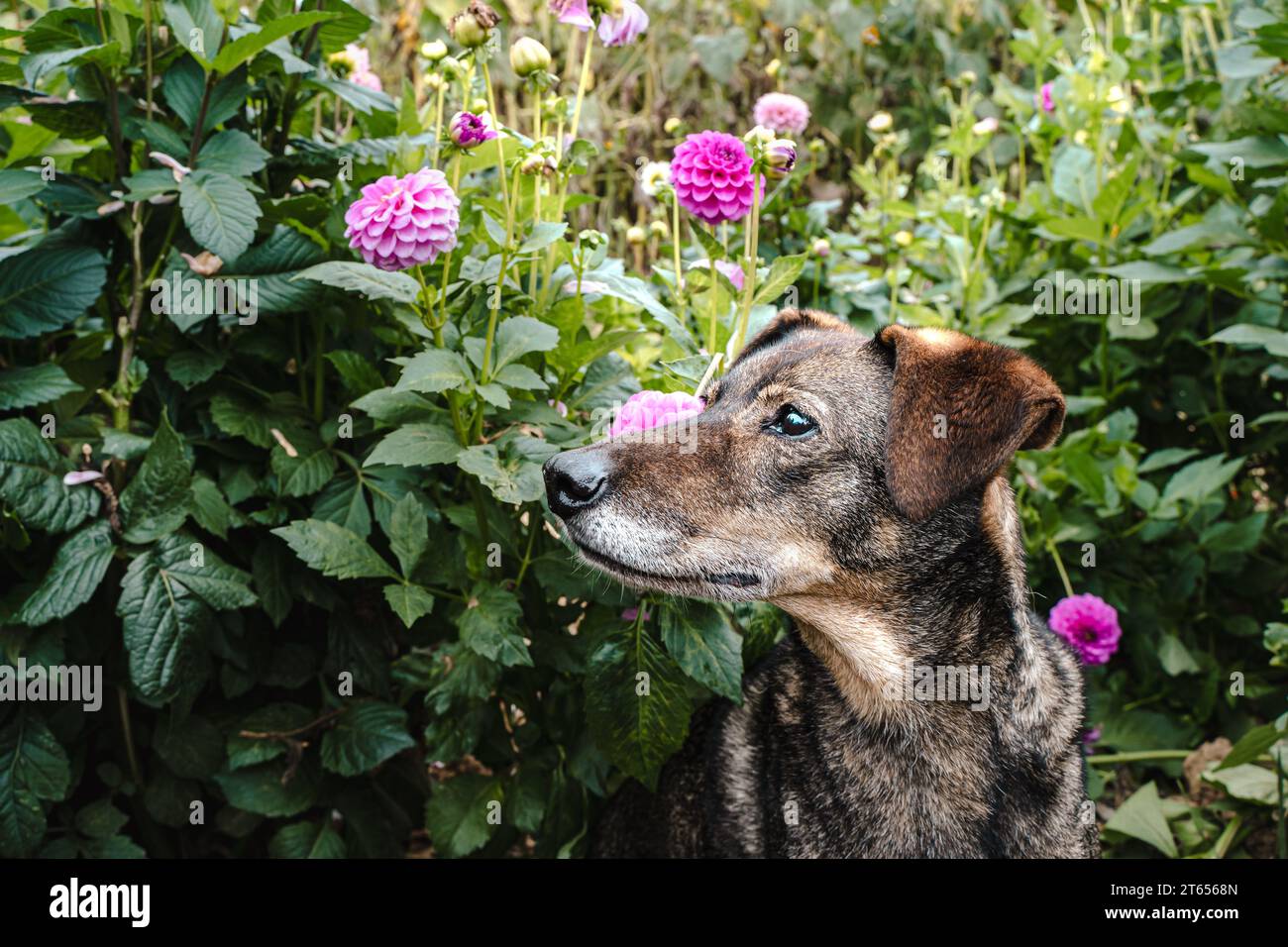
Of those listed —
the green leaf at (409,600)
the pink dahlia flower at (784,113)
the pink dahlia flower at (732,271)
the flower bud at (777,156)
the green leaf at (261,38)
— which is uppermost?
the pink dahlia flower at (784,113)

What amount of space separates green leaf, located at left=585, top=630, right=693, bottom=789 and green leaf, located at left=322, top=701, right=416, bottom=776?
562 millimetres

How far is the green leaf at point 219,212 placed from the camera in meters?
2.61

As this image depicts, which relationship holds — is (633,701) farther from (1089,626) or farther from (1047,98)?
(1047,98)

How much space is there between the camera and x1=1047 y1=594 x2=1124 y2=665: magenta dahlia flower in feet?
11.8

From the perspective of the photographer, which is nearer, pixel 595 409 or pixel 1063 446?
pixel 595 409

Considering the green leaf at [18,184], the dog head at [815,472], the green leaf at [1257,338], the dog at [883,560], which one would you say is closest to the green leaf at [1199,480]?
the green leaf at [1257,338]

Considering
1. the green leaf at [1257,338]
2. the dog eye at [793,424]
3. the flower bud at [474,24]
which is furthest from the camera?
the green leaf at [1257,338]

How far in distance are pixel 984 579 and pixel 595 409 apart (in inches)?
41.1

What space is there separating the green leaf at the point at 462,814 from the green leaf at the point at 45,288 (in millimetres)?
1475

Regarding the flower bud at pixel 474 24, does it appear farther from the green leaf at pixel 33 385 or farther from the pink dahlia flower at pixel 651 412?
the green leaf at pixel 33 385

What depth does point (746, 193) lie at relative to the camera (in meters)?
2.78

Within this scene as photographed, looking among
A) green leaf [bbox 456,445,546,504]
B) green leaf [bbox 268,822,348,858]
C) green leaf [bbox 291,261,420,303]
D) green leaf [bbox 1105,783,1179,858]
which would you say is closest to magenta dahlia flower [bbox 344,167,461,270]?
Answer: green leaf [bbox 291,261,420,303]
